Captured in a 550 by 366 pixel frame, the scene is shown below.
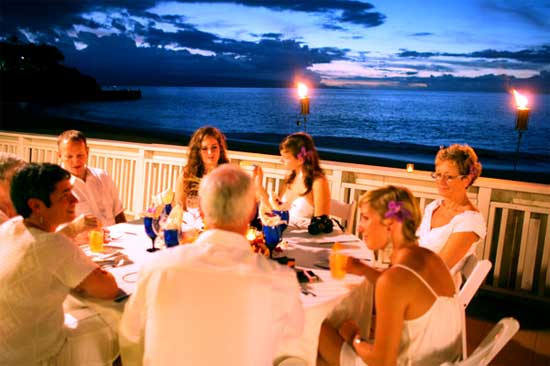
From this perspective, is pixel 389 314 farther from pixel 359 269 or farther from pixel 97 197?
pixel 97 197

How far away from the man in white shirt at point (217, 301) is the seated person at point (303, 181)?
201 centimetres

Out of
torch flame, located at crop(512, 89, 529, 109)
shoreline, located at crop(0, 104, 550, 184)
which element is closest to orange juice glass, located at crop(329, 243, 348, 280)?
torch flame, located at crop(512, 89, 529, 109)

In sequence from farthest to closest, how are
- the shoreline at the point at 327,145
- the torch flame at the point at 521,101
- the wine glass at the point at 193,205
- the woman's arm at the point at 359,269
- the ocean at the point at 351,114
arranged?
the ocean at the point at 351,114 < the shoreline at the point at 327,145 < the torch flame at the point at 521,101 < the wine glass at the point at 193,205 < the woman's arm at the point at 359,269

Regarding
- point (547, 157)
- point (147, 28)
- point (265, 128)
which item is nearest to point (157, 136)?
point (265, 128)

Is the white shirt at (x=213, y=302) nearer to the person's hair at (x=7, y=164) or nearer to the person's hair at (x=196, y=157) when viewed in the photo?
the person's hair at (x=7, y=164)

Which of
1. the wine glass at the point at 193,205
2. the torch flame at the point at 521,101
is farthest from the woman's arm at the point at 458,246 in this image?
the torch flame at the point at 521,101

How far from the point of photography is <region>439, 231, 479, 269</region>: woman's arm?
269 cm

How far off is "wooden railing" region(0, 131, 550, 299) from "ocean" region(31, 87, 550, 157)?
823 inches

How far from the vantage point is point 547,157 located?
24.2 m

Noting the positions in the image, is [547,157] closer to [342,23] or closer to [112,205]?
[342,23]

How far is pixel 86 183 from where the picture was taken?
341cm

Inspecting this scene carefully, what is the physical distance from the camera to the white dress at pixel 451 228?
2.74 metres

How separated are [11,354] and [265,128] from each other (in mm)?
28870

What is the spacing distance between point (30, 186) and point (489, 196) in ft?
11.3
